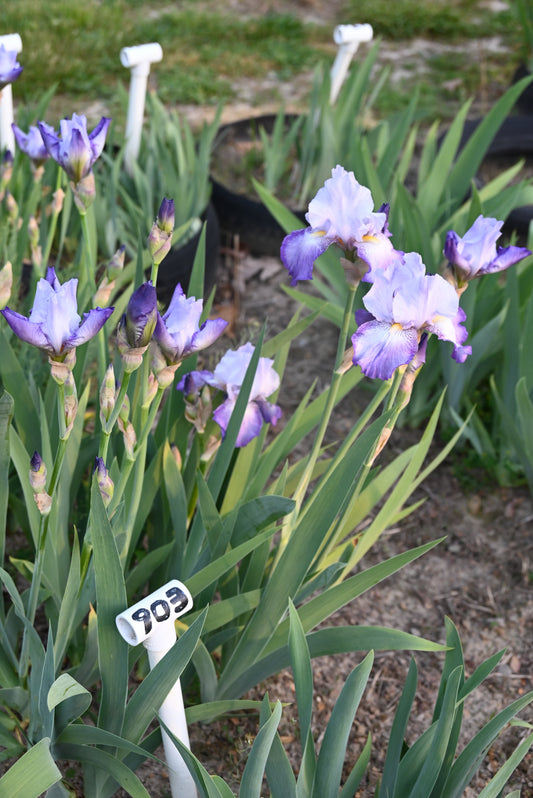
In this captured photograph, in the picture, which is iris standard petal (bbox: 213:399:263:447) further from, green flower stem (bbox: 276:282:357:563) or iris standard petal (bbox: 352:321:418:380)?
iris standard petal (bbox: 352:321:418:380)

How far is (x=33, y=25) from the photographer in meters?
4.25

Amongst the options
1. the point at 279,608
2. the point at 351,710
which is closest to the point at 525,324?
the point at 279,608

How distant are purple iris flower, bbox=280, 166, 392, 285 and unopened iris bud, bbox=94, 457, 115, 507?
0.36 m

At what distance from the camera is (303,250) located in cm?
110

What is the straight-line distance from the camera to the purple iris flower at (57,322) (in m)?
0.97

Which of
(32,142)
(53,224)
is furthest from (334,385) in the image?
(32,142)

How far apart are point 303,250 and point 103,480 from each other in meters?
0.40

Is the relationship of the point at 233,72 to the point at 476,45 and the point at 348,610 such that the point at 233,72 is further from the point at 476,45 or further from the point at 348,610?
the point at 348,610

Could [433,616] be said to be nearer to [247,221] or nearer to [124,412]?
[124,412]

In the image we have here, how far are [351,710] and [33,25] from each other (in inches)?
162

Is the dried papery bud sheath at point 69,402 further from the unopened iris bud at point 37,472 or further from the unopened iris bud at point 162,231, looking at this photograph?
the unopened iris bud at point 162,231

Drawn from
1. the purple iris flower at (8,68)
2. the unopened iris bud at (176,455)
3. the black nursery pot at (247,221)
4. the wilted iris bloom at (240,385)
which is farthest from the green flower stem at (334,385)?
the black nursery pot at (247,221)

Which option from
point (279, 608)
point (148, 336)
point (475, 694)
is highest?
point (148, 336)

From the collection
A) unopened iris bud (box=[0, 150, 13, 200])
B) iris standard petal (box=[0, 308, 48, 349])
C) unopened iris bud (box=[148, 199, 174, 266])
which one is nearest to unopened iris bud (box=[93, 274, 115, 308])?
unopened iris bud (box=[148, 199, 174, 266])
